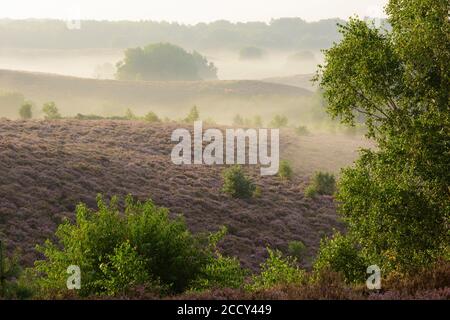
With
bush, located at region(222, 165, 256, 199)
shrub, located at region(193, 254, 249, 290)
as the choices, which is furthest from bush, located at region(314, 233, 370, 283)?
bush, located at region(222, 165, 256, 199)

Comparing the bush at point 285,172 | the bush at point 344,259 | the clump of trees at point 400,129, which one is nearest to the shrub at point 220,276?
the bush at point 344,259

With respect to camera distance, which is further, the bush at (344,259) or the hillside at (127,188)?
the hillside at (127,188)

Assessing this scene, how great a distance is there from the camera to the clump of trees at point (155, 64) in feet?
584

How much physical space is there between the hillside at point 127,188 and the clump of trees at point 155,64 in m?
122

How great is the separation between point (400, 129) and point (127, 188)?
25.4 m

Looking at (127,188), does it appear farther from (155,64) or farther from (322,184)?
(155,64)

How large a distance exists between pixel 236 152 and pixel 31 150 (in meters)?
21.4

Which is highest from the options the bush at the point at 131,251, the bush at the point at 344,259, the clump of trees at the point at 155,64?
the clump of trees at the point at 155,64

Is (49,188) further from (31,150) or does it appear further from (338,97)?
(338,97)

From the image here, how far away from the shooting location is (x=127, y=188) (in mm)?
40219

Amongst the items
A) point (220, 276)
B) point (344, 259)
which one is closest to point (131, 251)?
point (220, 276)

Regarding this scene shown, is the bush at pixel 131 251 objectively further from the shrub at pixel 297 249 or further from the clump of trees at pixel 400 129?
the shrub at pixel 297 249

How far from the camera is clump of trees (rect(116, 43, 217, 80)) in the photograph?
178125 mm
